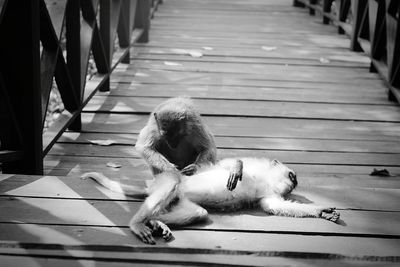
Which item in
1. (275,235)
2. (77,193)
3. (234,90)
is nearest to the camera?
(275,235)

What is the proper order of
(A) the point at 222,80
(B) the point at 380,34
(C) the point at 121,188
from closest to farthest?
(C) the point at 121,188 → (B) the point at 380,34 → (A) the point at 222,80

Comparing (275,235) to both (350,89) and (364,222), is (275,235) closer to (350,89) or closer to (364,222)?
(364,222)

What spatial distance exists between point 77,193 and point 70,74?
175 cm

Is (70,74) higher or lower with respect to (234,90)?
higher

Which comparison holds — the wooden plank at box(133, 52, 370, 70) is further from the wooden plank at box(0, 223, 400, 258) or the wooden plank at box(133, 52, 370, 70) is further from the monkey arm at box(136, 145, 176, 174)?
the wooden plank at box(0, 223, 400, 258)

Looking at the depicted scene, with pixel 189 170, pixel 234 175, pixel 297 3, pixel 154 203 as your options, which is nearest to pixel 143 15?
pixel 297 3

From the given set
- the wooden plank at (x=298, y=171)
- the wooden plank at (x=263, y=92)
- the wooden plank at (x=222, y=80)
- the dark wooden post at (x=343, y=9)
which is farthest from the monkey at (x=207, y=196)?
the dark wooden post at (x=343, y=9)

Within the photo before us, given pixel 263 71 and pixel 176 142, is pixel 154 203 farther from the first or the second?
pixel 263 71

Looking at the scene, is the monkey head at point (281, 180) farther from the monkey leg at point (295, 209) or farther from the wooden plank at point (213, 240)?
the wooden plank at point (213, 240)

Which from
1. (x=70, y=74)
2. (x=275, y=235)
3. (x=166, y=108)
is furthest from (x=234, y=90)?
(x=275, y=235)

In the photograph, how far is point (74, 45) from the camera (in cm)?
427

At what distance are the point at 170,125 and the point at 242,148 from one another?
1.29 m

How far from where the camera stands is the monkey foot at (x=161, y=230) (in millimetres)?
2334

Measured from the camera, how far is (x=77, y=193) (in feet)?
9.12
